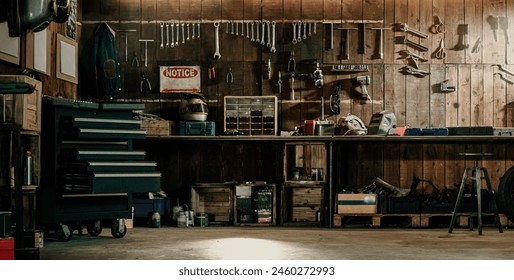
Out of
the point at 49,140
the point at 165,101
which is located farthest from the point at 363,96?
the point at 49,140

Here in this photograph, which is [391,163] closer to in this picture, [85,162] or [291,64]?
[291,64]

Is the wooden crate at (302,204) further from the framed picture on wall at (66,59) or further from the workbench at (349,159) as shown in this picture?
the framed picture on wall at (66,59)

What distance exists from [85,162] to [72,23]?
241cm

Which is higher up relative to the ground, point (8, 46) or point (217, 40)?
point (217, 40)

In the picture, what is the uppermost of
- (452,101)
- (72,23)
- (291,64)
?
(72,23)

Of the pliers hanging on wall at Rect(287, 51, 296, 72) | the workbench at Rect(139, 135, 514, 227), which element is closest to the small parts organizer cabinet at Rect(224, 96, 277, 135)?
the workbench at Rect(139, 135, 514, 227)

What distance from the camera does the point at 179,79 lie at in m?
8.52

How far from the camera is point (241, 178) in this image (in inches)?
336

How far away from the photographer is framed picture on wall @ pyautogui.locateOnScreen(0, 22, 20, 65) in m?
6.24

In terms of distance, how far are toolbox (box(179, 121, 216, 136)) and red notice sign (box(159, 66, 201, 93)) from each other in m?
0.64

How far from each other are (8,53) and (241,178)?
3.08 metres

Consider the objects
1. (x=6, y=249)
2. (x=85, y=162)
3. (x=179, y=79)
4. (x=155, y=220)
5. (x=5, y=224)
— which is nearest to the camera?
(x=6, y=249)

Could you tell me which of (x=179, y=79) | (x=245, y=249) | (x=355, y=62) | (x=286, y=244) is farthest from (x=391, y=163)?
(x=245, y=249)

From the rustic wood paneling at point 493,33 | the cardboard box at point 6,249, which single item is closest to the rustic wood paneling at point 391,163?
the rustic wood paneling at point 493,33
